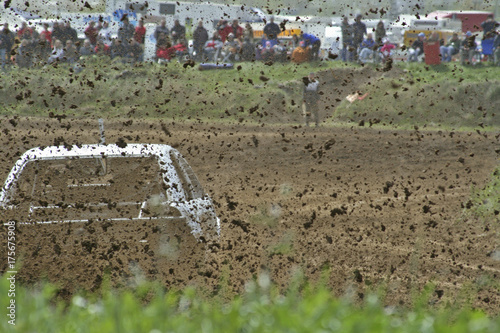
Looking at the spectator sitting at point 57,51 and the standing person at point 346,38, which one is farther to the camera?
the standing person at point 346,38

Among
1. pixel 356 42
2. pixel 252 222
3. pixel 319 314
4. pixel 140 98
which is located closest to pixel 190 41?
pixel 140 98

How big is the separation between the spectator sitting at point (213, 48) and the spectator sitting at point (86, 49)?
13.3 ft

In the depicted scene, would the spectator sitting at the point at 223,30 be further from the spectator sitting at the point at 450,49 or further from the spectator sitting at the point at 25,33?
the spectator sitting at the point at 450,49

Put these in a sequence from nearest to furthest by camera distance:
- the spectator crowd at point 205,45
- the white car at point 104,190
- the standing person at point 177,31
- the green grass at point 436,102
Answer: the white car at point 104,190, the green grass at point 436,102, the standing person at point 177,31, the spectator crowd at point 205,45

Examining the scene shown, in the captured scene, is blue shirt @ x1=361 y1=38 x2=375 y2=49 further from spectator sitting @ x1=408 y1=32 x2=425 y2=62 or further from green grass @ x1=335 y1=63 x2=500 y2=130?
spectator sitting @ x1=408 y1=32 x2=425 y2=62

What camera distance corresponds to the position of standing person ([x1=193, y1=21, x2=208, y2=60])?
2653cm

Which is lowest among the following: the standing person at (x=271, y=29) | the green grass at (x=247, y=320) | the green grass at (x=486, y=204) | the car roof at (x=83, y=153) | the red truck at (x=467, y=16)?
the red truck at (x=467, y=16)

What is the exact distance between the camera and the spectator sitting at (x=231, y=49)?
1041 inches

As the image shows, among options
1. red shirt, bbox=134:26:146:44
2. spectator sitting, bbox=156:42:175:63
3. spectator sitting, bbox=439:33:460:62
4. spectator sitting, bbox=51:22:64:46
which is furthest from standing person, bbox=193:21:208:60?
spectator sitting, bbox=439:33:460:62

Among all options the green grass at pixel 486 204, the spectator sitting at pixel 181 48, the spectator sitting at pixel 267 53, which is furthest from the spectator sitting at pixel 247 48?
the green grass at pixel 486 204

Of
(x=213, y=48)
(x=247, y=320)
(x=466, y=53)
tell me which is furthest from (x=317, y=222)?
(x=466, y=53)

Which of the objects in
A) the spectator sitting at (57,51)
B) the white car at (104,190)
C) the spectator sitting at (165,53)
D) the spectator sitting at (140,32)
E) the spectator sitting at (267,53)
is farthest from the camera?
the spectator sitting at (267,53)

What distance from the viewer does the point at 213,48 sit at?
2747cm

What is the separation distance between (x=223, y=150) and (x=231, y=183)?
2.92m
